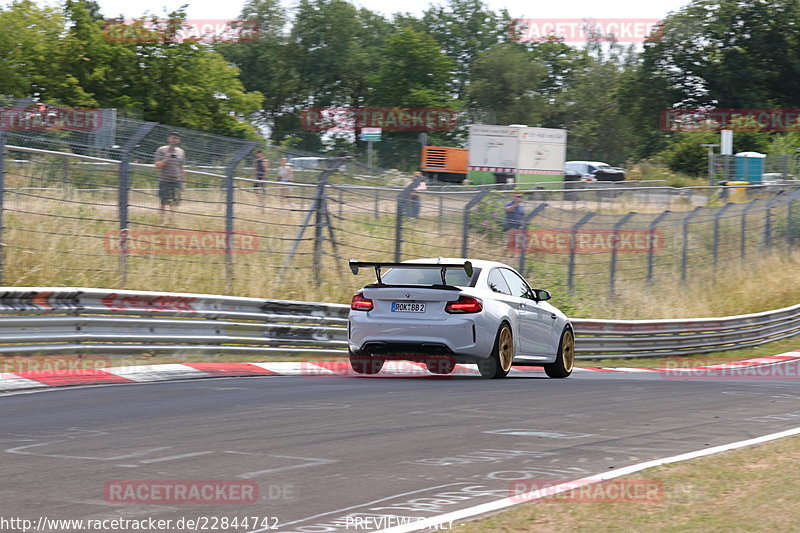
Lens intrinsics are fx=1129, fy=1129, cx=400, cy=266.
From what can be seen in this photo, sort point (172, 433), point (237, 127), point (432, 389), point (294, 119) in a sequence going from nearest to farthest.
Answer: point (172, 433)
point (432, 389)
point (237, 127)
point (294, 119)

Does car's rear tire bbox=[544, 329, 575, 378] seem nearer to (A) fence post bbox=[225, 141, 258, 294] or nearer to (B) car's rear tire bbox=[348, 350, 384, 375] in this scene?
(B) car's rear tire bbox=[348, 350, 384, 375]

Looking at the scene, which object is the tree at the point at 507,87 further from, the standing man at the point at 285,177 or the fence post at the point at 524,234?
the standing man at the point at 285,177

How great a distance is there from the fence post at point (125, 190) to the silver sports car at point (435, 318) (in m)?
3.62

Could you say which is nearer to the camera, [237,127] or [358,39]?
[237,127]

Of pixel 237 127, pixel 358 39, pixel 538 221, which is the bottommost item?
pixel 538 221

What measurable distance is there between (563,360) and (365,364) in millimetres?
3269

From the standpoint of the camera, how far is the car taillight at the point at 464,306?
12.5 meters

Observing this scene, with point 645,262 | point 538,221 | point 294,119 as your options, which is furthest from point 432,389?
point 294,119

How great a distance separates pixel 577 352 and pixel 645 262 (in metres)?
6.25

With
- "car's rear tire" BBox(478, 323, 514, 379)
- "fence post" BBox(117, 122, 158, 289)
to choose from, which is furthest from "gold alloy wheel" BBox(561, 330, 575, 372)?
"fence post" BBox(117, 122, 158, 289)

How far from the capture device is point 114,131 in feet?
48.5

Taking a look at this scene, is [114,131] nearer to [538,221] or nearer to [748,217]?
[538,221]

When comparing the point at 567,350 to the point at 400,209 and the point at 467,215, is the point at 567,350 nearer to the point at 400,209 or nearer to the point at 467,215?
the point at 400,209

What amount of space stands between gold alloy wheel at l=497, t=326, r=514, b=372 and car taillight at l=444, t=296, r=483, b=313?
67cm
